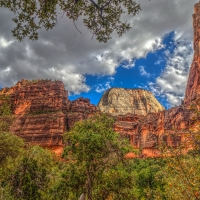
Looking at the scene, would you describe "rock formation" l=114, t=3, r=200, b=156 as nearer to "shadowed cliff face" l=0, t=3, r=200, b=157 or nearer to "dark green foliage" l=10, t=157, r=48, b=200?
"shadowed cliff face" l=0, t=3, r=200, b=157

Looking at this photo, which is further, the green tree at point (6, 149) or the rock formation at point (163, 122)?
the rock formation at point (163, 122)

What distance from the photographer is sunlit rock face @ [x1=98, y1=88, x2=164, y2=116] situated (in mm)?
164625

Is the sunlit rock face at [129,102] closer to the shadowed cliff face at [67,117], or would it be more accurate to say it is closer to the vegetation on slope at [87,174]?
the shadowed cliff face at [67,117]

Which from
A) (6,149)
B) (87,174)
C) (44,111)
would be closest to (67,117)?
(44,111)

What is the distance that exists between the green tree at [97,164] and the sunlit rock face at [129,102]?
146 meters

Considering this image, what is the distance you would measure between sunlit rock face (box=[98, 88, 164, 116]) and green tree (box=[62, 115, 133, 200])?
14611cm

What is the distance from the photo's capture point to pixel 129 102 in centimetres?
17388

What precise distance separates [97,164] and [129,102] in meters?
163

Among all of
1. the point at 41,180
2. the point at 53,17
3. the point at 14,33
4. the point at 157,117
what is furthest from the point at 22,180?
the point at 157,117

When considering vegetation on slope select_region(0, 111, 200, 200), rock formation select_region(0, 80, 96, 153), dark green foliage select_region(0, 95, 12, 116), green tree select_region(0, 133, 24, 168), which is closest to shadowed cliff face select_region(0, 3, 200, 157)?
rock formation select_region(0, 80, 96, 153)

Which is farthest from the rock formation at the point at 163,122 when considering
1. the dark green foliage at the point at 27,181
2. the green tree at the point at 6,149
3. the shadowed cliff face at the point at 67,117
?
the dark green foliage at the point at 27,181

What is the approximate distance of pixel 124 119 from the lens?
75.1 meters

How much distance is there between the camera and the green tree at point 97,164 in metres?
12.5

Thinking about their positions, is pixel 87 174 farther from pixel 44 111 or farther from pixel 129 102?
pixel 129 102
